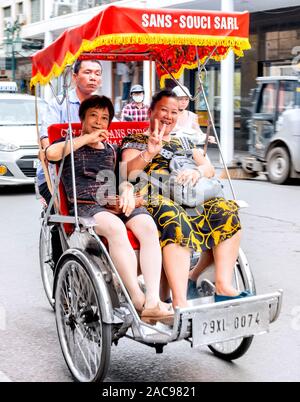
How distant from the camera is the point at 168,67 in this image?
20.0 ft

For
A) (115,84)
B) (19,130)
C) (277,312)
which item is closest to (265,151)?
(19,130)

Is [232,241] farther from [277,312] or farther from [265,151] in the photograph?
[265,151]

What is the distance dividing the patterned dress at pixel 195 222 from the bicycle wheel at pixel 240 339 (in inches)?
9.6

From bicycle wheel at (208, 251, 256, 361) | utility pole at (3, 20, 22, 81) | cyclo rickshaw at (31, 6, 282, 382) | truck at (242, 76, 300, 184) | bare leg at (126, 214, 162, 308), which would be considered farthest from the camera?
utility pole at (3, 20, 22, 81)

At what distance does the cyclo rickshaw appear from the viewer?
4230 millimetres

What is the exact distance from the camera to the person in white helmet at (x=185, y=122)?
19.1 ft

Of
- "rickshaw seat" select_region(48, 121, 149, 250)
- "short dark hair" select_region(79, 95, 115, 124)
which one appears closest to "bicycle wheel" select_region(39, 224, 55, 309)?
"rickshaw seat" select_region(48, 121, 149, 250)

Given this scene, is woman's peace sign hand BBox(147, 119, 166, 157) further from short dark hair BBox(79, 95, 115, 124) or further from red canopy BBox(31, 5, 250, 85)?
red canopy BBox(31, 5, 250, 85)

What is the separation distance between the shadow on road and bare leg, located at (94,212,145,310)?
9344 mm

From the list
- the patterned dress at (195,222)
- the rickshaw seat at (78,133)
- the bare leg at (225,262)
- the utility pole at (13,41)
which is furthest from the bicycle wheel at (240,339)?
the utility pole at (13,41)

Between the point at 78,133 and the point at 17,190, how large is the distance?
8869mm

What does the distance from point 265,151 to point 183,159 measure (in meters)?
10.5

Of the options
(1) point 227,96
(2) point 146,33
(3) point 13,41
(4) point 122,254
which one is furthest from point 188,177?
(3) point 13,41

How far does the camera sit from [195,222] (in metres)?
4.79
